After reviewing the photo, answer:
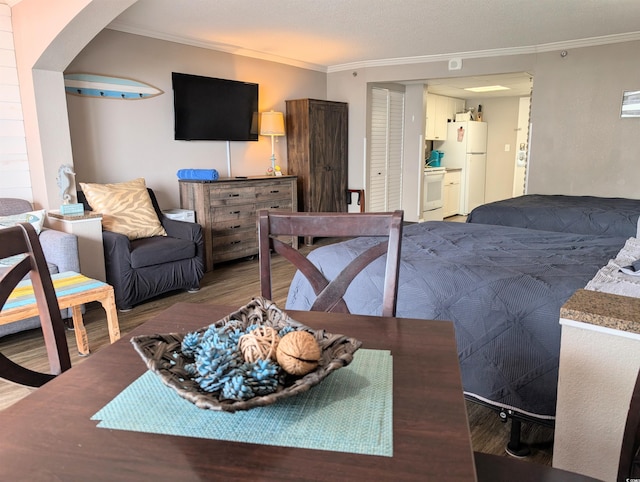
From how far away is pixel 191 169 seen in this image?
4.89 metres

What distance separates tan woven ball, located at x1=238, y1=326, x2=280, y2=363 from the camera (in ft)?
2.80

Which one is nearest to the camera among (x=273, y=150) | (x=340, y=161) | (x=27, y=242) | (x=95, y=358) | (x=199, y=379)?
(x=199, y=379)

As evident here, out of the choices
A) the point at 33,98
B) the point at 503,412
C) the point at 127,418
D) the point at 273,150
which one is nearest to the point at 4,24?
the point at 33,98

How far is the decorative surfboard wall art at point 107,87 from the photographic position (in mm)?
4020

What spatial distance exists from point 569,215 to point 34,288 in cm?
399

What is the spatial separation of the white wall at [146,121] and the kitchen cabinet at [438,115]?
3.28 m

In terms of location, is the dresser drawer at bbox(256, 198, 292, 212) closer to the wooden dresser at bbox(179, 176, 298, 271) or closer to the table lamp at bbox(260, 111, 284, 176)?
the wooden dresser at bbox(179, 176, 298, 271)

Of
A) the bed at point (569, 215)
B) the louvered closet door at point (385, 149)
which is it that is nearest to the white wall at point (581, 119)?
the bed at point (569, 215)

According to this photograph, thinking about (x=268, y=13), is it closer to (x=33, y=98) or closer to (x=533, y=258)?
(x=33, y=98)

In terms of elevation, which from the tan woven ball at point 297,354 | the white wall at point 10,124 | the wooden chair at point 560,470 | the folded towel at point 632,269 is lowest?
the wooden chair at point 560,470

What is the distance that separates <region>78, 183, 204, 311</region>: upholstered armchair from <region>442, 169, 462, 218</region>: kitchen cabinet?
515 centimetres

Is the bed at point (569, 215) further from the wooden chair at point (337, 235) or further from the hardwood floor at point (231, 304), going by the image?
the wooden chair at point (337, 235)

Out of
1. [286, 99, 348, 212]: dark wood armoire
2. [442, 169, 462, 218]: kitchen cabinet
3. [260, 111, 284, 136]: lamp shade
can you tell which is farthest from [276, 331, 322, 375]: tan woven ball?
[442, 169, 462, 218]: kitchen cabinet

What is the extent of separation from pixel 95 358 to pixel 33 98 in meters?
3.29
